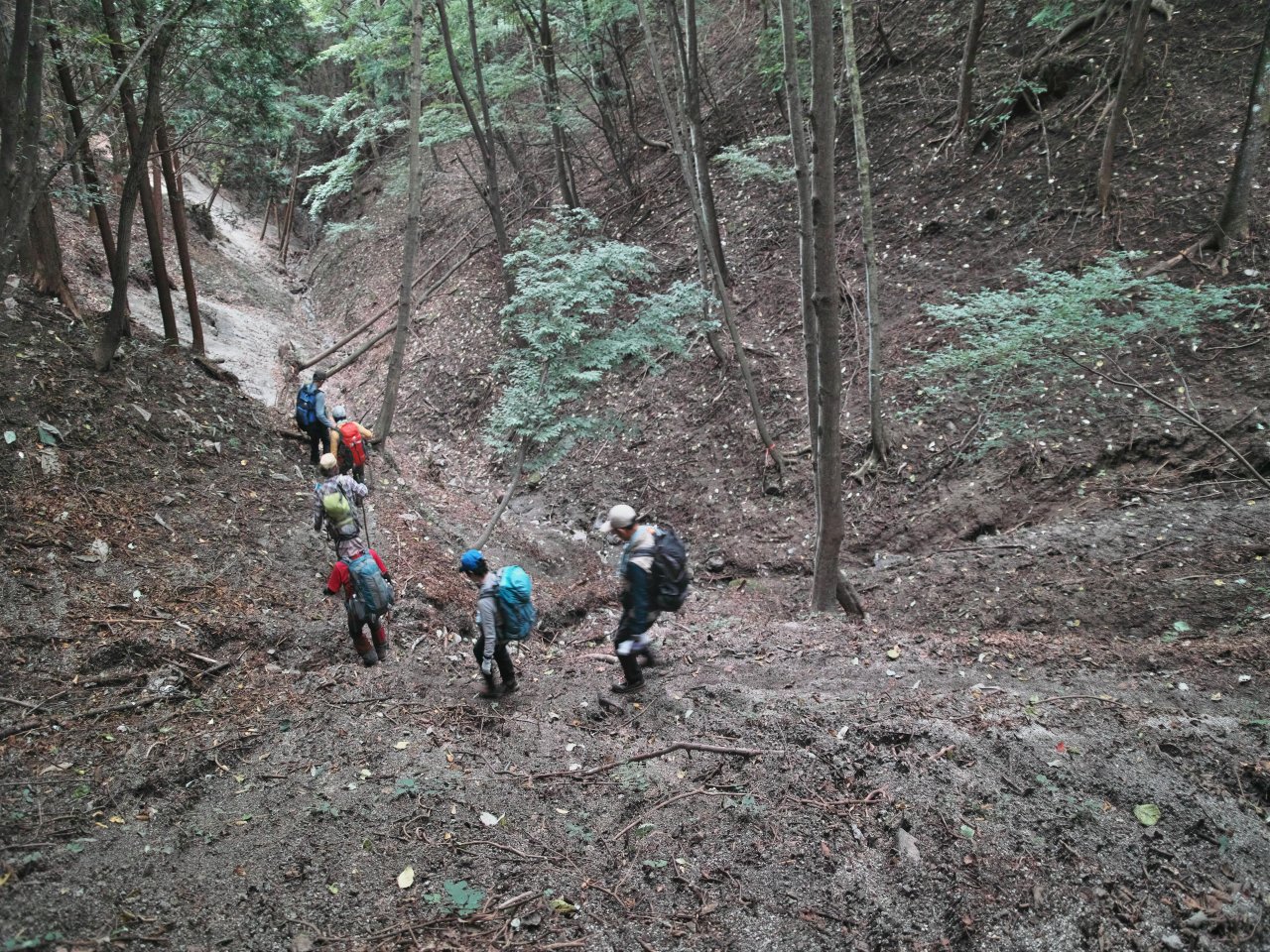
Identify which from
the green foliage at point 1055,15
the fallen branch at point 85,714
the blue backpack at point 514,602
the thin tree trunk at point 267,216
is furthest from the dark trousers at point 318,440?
the thin tree trunk at point 267,216

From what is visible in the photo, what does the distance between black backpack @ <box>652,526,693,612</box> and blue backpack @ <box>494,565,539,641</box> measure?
1.01 m

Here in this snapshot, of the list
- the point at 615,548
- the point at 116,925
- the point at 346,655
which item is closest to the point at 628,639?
the point at 346,655

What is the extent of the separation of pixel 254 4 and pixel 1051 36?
1454cm

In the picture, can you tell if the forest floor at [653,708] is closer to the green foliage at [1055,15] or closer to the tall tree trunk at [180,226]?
the tall tree trunk at [180,226]

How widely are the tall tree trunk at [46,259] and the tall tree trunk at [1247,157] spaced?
15.7 m

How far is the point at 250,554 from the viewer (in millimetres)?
7602

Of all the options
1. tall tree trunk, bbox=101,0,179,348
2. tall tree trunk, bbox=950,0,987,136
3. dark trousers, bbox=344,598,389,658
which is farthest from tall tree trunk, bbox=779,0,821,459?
tall tree trunk, bbox=950,0,987,136

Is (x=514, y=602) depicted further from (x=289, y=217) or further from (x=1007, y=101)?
(x=289, y=217)

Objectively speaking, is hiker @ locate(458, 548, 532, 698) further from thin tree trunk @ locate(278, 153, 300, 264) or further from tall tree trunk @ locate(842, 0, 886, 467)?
thin tree trunk @ locate(278, 153, 300, 264)

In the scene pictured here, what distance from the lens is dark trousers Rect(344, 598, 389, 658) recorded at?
6.23 m

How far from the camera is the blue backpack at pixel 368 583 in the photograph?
6.06 m

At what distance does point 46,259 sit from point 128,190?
2114 mm

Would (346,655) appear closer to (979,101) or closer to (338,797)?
(338,797)

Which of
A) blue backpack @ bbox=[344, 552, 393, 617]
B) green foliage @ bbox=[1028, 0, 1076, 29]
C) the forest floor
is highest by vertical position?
green foliage @ bbox=[1028, 0, 1076, 29]
